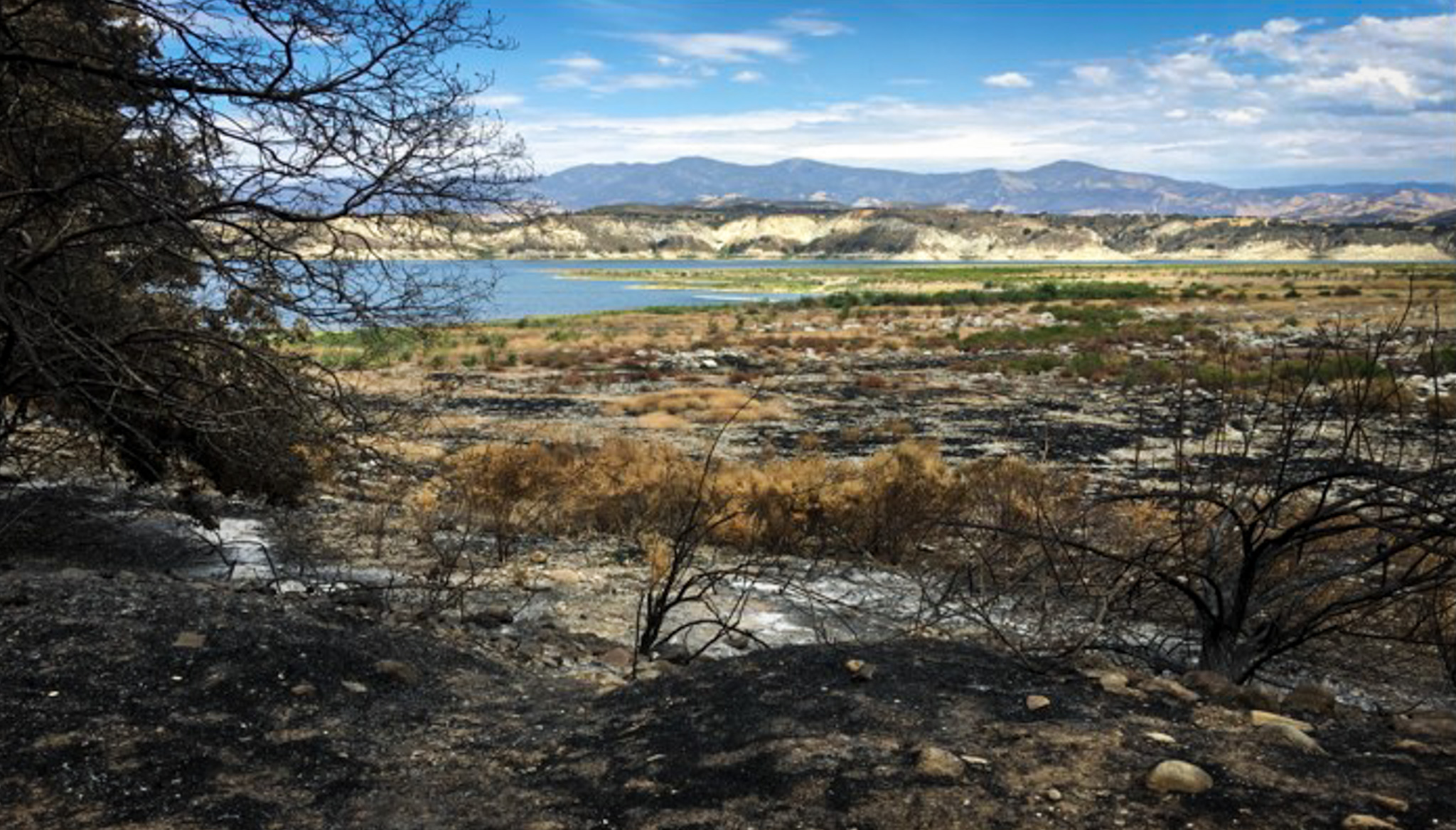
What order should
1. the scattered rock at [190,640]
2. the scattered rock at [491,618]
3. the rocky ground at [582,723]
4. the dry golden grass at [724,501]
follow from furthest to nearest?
the dry golden grass at [724,501]
the scattered rock at [491,618]
the scattered rock at [190,640]
the rocky ground at [582,723]

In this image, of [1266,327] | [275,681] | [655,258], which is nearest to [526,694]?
[275,681]

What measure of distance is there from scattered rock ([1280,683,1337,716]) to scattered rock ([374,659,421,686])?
414 cm

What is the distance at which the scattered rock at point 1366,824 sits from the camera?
296cm

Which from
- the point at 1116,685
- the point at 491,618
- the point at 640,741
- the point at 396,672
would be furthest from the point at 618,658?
the point at 1116,685

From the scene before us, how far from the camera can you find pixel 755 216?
7579 inches

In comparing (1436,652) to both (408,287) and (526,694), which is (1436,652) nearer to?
(526,694)

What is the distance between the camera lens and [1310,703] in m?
4.36

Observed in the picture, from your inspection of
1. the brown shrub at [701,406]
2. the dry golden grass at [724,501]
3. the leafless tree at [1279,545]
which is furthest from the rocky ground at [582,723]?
the brown shrub at [701,406]

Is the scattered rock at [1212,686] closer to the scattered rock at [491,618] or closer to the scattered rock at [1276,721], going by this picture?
the scattered rock at [1276,721]

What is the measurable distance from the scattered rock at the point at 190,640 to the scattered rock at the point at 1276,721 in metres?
4.81

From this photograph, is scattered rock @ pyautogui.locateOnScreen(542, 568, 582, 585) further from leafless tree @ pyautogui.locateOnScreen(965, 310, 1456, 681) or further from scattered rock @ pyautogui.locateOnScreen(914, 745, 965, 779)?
scattered rock @ pyautogui.locateOnScreen(914, 745, 965, 779)

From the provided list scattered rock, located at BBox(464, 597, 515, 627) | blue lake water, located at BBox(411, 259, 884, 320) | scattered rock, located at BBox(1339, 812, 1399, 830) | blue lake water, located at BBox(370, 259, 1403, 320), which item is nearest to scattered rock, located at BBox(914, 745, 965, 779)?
scattered rock, located at BBox(1339, 812, 1399, 830)

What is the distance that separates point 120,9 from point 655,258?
170 m

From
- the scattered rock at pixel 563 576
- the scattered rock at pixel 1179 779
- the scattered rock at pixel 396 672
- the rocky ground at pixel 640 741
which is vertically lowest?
the scattered rock at pixel 563 576
